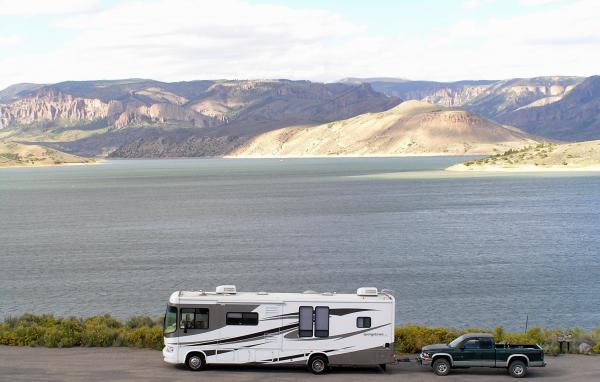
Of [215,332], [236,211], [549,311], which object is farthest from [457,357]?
[236,211]

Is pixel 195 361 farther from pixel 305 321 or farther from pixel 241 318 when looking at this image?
pixel 305 321

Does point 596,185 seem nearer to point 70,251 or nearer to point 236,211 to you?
point 236,211

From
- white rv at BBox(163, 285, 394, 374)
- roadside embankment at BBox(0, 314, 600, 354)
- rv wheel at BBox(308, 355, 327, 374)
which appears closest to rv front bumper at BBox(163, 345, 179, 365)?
white rv at BBox(163, 285, 394, 374)

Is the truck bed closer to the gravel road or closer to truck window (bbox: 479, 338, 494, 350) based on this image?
truck window (bbox: 479, 338, 494, 350)

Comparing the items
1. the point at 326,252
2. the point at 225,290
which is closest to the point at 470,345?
the point at 225,290

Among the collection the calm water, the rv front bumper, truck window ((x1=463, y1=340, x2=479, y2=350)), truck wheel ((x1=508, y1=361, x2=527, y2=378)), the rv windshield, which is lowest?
the calm water

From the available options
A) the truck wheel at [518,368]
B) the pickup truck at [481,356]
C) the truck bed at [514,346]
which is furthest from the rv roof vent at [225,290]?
the truck wheel at [518,368]

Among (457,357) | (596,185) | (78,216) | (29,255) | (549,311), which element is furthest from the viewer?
(596,185)

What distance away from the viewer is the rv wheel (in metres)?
27.8

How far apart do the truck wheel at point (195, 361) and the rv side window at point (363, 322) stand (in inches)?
197

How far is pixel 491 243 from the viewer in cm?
8175

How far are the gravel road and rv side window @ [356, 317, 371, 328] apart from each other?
1.52m

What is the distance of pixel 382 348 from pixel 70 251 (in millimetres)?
56841

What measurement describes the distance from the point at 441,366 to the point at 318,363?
3.77 meters
